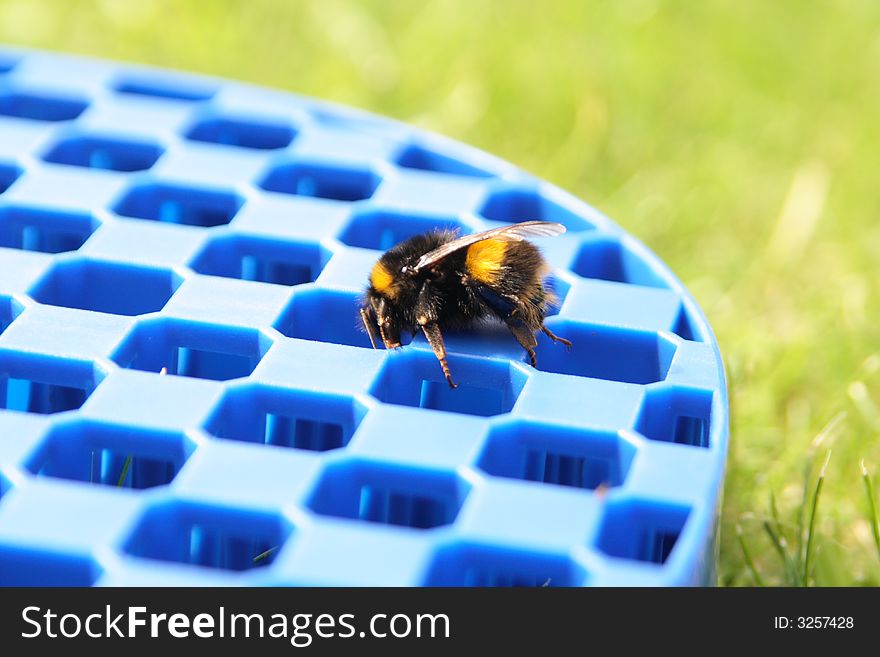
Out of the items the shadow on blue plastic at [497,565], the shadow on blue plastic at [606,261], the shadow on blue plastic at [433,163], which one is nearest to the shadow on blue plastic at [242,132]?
the shadow on blue plastic at [433,163]

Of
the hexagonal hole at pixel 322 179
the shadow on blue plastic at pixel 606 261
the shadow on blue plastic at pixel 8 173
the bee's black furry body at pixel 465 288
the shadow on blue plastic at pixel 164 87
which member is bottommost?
the bee's black furry body at pixel 465 288

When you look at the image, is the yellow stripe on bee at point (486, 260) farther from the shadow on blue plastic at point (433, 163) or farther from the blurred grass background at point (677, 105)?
the blurred grass background at point (677, 105)

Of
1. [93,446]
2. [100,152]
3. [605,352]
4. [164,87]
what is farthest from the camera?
[164,87]

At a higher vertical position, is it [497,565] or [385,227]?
[385,227]

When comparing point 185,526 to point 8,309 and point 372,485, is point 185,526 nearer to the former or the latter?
point 372,485

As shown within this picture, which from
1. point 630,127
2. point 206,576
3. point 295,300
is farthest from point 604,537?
point 630,127

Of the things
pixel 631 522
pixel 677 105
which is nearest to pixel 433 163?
pixel 631 522
